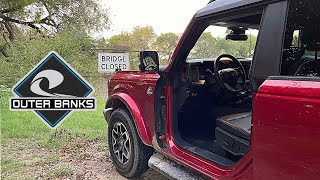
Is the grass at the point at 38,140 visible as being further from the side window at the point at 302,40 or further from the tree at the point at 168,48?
the side window at the point at 302,40

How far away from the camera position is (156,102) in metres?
3.10

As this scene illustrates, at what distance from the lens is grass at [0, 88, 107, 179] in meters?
3.86

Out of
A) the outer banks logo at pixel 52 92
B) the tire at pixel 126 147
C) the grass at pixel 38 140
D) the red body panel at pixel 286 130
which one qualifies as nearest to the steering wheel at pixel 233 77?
the tire at pixel 126 147

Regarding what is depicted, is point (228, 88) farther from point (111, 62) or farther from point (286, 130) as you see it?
point (111, 62)

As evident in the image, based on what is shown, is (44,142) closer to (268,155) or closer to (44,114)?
(44,114)

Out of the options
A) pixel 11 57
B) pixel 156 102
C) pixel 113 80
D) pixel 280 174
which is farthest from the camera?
pixel 11 57

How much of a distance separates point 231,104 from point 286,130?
5.65 ft

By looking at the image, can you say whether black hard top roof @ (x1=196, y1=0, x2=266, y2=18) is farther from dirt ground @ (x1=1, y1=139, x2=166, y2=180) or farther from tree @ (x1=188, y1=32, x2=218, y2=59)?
dirt ground @ (x1=1, y1=139, x2=166, y2=180)

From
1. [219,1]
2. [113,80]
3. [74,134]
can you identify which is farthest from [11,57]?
[219,1]

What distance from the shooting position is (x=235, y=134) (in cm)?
258

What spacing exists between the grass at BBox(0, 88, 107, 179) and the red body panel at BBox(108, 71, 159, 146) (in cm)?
115

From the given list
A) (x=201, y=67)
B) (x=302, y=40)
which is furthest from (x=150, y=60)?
(x=302, y=40)

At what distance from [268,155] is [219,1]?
119 centimetres

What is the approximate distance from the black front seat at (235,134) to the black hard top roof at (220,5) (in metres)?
0.94
